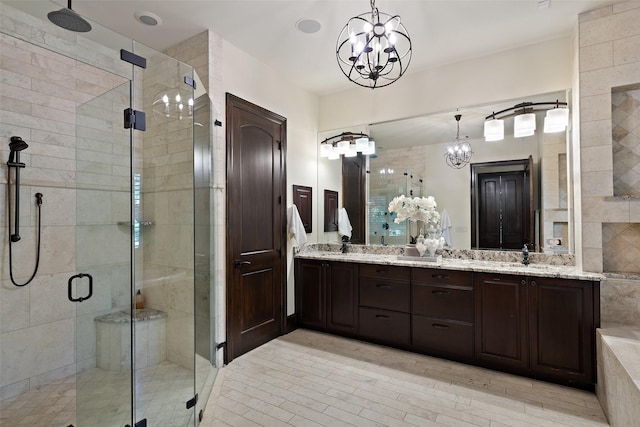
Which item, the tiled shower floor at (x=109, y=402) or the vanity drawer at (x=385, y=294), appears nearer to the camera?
the tiled shower floor at (x=109, y=402)

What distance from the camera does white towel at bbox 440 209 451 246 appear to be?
11.9 ft

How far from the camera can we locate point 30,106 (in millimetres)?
2594

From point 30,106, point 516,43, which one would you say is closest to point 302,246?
point 30,106

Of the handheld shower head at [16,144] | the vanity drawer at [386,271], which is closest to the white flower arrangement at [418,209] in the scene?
the vanity drawer at [386,271]

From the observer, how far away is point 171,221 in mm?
2469

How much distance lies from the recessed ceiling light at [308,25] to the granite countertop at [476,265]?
2342 mm

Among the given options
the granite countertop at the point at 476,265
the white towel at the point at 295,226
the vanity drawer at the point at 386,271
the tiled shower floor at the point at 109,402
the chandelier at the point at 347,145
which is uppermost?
the chandelier at the point at 347,145

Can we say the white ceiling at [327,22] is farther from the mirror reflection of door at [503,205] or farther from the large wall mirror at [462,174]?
the mirror reflection of door at [503,205]

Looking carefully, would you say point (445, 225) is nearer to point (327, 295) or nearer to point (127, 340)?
point (327, 295)

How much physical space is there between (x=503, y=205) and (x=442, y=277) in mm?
1070

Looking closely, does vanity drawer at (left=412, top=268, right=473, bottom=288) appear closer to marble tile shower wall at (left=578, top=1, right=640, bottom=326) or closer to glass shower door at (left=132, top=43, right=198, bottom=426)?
marble tile shower wall at (left=578, top=1, right=640, bottom=326)

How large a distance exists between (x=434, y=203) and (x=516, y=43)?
5.75ft

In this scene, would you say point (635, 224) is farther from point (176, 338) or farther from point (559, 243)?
point (176, 338)

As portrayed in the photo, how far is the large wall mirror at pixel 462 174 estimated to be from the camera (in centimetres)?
313
